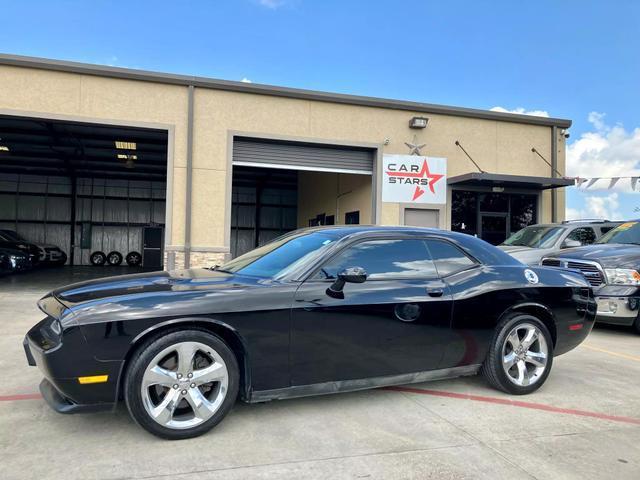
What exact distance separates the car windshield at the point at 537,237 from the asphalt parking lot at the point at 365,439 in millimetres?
5331

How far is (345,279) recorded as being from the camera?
340cm

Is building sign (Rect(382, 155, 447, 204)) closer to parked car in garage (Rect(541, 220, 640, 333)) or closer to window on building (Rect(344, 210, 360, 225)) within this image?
window on building (Rect(344, 210, 360, 225))

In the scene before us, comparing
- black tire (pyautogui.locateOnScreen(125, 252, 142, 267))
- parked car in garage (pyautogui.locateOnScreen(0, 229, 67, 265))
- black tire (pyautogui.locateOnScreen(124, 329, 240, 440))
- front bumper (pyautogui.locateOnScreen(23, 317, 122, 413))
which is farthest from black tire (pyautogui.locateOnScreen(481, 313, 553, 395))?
black tire (pyautogui.locateOnScreen(125, 252, 142, 267))

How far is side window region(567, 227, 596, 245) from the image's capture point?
31.0 feet

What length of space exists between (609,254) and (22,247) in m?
19.7

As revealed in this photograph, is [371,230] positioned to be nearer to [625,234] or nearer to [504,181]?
[625,234]

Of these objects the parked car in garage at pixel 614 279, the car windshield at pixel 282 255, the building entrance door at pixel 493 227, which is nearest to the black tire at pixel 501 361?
the car windshield at pixel 282 255

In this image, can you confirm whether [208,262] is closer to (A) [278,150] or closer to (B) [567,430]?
(A) [278,150]

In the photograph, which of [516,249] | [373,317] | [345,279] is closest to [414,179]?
[516,249]

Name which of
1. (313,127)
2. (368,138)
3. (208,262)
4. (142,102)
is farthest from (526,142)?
(142,102)

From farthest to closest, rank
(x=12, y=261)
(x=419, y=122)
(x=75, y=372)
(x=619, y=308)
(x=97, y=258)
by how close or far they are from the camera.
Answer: (x=97, y=258) → (x=12, y=261) → (x=419, y=122) → (x=619, y=308) → (x=75, y=372)

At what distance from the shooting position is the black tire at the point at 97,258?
25234 millimetres

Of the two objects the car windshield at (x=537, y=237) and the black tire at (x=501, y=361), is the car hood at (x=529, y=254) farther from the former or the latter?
the black tire at (x=501, y=361)

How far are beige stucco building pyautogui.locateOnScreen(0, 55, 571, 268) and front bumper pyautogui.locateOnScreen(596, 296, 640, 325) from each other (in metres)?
6.43
